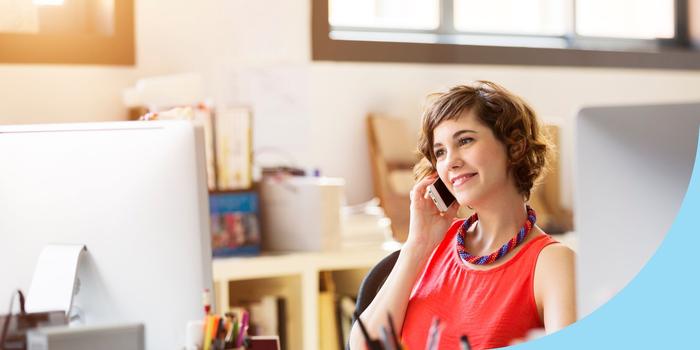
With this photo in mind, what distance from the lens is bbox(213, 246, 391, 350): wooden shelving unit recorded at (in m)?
3.06

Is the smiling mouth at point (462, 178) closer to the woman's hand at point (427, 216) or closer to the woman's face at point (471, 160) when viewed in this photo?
the woman's face at point (471, 160)

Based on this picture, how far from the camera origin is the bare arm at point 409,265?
1730 mm

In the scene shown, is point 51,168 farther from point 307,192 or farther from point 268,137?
point 268,137

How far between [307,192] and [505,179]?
1.43m

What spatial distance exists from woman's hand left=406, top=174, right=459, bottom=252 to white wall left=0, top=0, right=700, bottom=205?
5.71ft

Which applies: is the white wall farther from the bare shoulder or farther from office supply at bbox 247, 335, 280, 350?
the bare shoulder

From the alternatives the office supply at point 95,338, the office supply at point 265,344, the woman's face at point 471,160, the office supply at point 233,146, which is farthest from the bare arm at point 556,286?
→ the office supply at point 233,146

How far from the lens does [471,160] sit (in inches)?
68.3

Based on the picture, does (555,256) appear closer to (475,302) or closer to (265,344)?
(475,302)

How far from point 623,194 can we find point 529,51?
3423 millimetres

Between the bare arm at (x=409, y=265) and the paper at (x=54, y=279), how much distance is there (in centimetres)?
56

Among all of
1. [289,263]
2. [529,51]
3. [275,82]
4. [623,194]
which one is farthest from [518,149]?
[529,51]

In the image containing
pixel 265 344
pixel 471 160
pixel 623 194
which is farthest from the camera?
pixel 471 160

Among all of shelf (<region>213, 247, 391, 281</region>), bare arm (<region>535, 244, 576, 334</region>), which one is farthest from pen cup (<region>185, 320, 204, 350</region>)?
shelf (<region>213, 247, 391, 281</region>)
